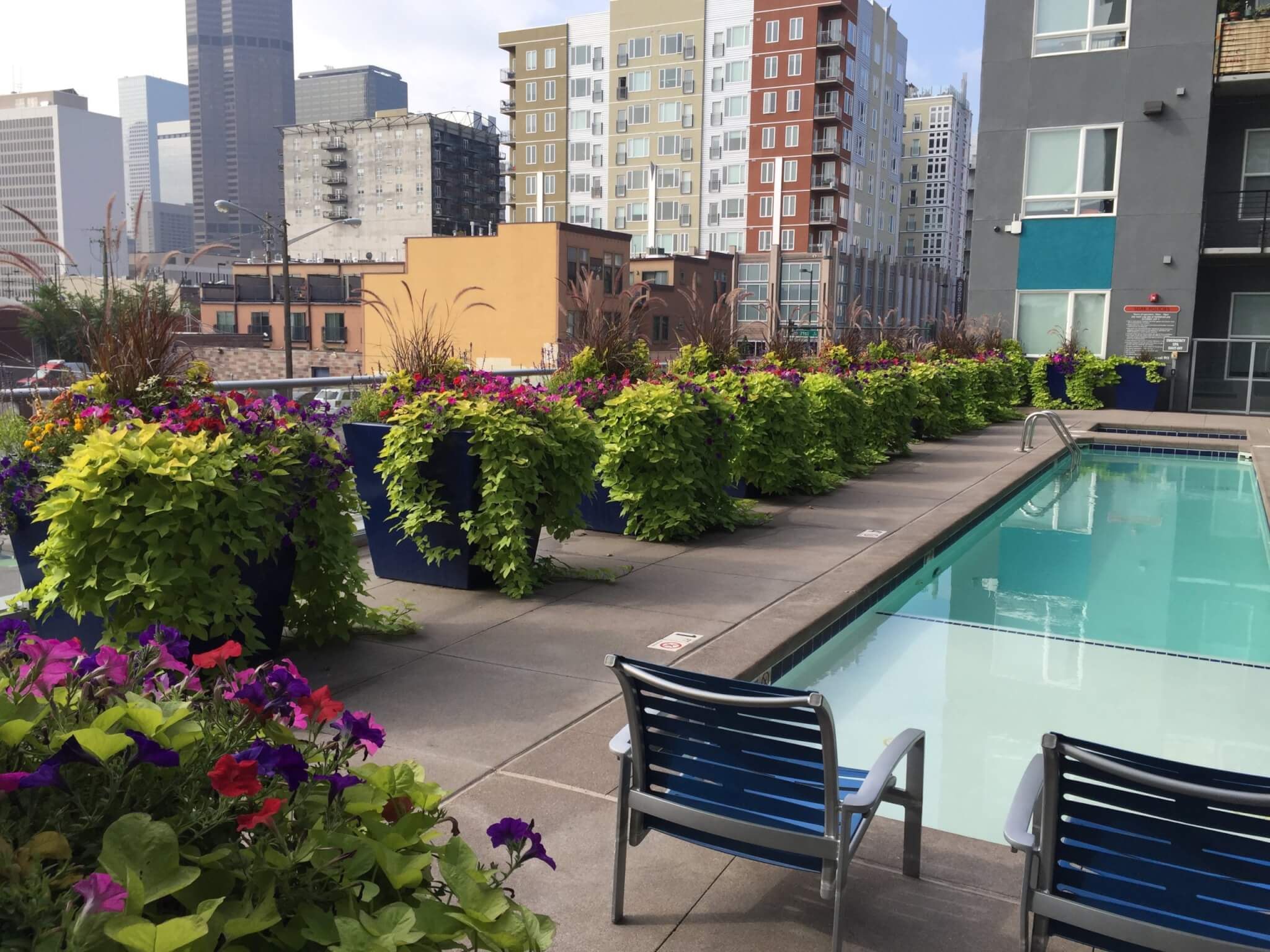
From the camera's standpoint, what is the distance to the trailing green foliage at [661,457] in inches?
272

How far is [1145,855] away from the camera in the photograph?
78.9 inches

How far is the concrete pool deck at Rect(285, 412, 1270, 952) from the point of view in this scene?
2578 mm

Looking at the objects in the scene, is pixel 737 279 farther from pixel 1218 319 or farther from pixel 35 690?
pixel 35 690

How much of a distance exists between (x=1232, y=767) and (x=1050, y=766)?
2.63 metres

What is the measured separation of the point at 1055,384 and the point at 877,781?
1866cm

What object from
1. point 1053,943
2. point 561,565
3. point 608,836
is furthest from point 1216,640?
point 608,836

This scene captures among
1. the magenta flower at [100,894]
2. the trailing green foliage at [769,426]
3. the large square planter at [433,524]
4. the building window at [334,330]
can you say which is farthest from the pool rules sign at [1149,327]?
the building window at [334,330]

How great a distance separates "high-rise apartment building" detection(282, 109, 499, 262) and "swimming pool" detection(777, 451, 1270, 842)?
85.9 meters

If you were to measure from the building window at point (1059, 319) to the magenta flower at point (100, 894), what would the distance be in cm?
2108

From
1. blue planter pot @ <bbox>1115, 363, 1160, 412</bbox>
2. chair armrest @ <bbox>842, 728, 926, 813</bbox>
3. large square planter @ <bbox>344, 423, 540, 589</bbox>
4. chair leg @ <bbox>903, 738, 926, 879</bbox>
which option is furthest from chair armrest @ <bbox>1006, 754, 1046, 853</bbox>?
blue planter pot @ <bbox>1115, 363, 1160, 412</bbox>

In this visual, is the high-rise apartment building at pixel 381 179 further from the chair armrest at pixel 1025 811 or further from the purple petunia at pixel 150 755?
the purple petunia at pixel 150 755

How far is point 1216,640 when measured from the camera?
590 centimetres

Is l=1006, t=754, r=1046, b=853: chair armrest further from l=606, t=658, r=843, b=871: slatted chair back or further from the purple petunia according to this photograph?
the purple petunia

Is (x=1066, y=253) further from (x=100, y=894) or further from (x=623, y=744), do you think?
(x=100, y=894)
